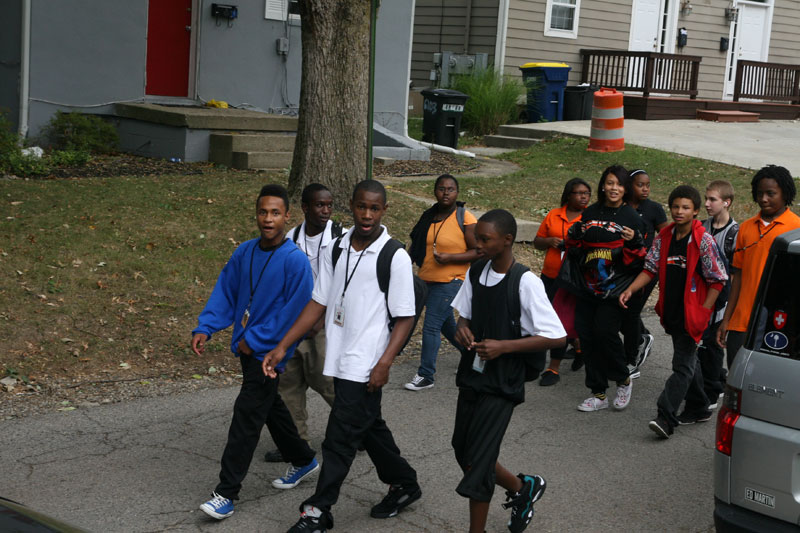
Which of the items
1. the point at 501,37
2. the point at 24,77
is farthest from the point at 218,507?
the point at 501,37

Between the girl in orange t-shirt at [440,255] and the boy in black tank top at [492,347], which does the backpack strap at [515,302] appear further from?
the girl in orange t-shirt at [440,255]

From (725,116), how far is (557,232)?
55.0ft

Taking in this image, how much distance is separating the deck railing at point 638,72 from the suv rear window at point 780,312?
18704mm

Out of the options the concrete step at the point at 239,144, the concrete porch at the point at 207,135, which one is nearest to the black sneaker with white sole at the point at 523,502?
the concrete porch at the point at 207,135

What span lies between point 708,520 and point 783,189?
7.07ft

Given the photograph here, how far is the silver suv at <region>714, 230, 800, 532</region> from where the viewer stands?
3.85 metres

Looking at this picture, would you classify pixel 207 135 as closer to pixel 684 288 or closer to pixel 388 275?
pixel 684 288

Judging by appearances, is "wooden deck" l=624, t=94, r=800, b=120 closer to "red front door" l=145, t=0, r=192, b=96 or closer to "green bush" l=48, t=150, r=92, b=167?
"red front door" l=145, t=0, r=192, b=96

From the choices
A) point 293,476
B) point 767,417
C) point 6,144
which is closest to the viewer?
point 767,417

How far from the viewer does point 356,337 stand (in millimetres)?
4777

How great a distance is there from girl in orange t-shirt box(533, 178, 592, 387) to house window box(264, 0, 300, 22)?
9.75 metres

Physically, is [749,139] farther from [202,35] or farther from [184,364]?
[184,364]

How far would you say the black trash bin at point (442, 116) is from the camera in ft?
58.5

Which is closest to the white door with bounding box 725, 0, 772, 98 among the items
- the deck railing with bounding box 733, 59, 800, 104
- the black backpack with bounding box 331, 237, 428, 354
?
the deck railing with bounding box 733, 59, 800, 104
